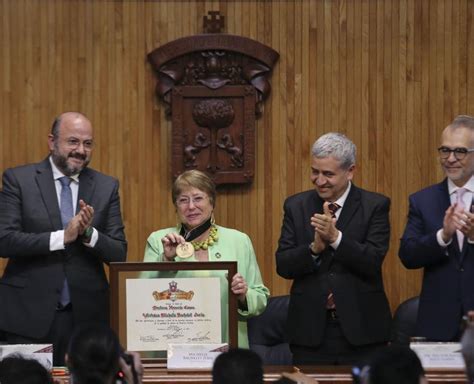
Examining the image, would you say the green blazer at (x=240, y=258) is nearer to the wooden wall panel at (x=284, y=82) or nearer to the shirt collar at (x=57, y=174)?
the shirt collar at (x=57, y=174)

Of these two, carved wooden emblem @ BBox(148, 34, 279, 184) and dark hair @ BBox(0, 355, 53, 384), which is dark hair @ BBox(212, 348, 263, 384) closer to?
dark hair @ BBox(0, 355, 53, 384)

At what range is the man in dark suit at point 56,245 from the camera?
205 inches

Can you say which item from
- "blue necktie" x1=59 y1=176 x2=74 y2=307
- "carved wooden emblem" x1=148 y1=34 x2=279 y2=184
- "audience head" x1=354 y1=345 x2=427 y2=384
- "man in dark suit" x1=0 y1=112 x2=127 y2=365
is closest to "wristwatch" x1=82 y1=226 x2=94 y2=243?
"man in dark suit" x1=0 y1=112 x2=127 y2=365

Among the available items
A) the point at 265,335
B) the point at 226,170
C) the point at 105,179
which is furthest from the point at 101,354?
the point at 226,170

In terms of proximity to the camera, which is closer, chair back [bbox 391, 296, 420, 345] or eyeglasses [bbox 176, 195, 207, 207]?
eyeglasses [bbox 176, 195, 207, 207]

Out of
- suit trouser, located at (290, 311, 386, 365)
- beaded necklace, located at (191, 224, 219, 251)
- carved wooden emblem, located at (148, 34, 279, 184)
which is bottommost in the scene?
suit trouser, located at (290, 311, 386, 365)

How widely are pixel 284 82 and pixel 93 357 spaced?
11.9ft

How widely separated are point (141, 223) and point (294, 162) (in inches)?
40.1

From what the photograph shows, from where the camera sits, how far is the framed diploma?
185 inches

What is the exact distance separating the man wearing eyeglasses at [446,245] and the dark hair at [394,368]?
1.72 m

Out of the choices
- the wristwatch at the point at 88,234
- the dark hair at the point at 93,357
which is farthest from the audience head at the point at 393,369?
the wristwatch at the point at 88,234

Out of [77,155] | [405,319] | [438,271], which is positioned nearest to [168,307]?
[77,155]

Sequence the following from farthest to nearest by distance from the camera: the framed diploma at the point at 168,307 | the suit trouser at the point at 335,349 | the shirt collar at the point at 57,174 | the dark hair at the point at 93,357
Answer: the shirt collar at the point at 57,174
the suit trouser at the point at 335,349
the framed diploma at the point at 168,307
the dark hair at the point at 93,357

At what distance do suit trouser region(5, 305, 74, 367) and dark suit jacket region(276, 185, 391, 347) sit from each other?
41.4 inches
